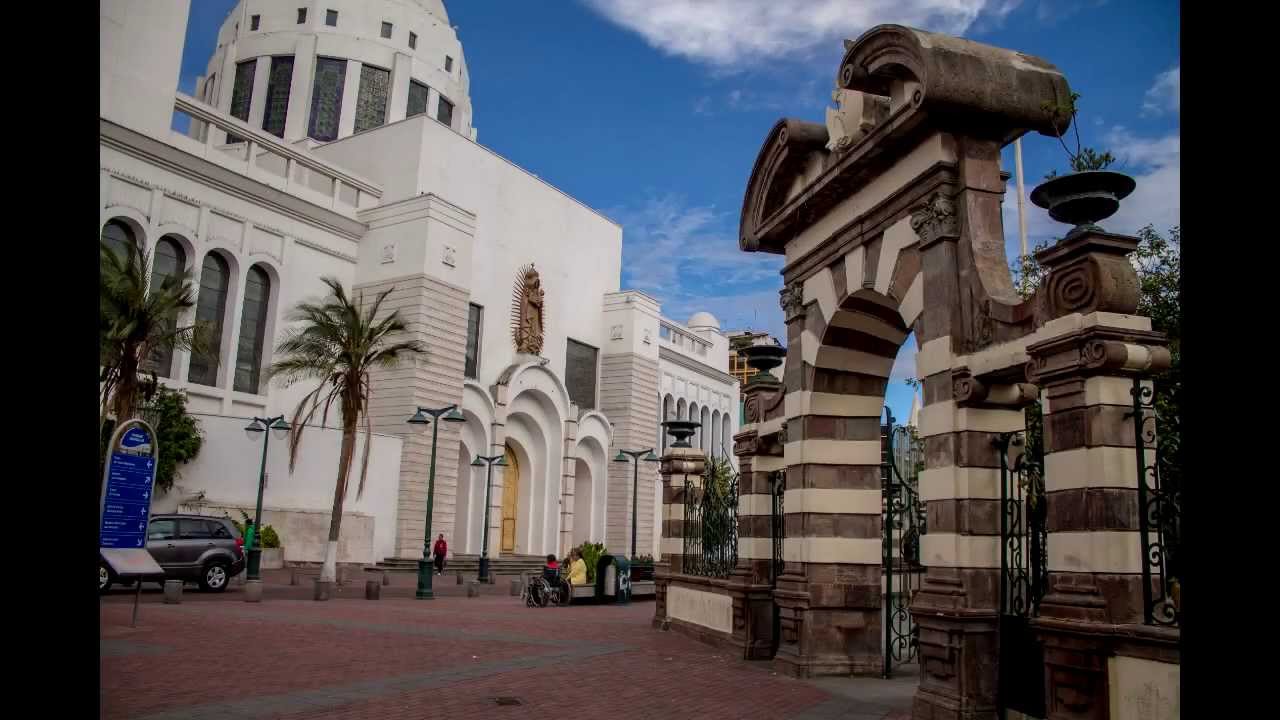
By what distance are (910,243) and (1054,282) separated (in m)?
2.80

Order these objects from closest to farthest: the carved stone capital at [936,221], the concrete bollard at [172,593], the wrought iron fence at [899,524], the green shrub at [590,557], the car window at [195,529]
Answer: the carved stone capital at [936,221] → the wrought iron fence at [899,524] → the concrete bollard at [172,593] → the car window at [195,529] → the green shrub at [590,557]

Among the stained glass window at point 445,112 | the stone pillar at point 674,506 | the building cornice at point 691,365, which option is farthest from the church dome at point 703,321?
the stone pillar at point 674,506

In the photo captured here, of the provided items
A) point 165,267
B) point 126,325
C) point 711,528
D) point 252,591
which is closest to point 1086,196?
point 711,528

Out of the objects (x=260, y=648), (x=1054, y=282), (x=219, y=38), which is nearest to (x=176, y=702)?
(x=260, y=648)

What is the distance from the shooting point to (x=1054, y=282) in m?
7.61

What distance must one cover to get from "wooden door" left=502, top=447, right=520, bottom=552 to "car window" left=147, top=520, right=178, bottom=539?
74.0 feet

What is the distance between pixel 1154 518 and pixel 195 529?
20.8m

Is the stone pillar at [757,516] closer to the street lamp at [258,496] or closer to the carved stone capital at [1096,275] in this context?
the carved stone capital at [1096,275]

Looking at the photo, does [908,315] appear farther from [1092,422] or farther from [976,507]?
→ [1092,422]

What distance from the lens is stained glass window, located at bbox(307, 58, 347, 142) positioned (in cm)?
5628

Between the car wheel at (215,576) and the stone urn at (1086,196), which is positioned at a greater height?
the stone urn at (1086,196)

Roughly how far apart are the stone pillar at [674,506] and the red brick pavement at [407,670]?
0.85m

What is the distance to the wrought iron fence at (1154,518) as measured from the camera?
6.58 meters

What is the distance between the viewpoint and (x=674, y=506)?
18125 mm
